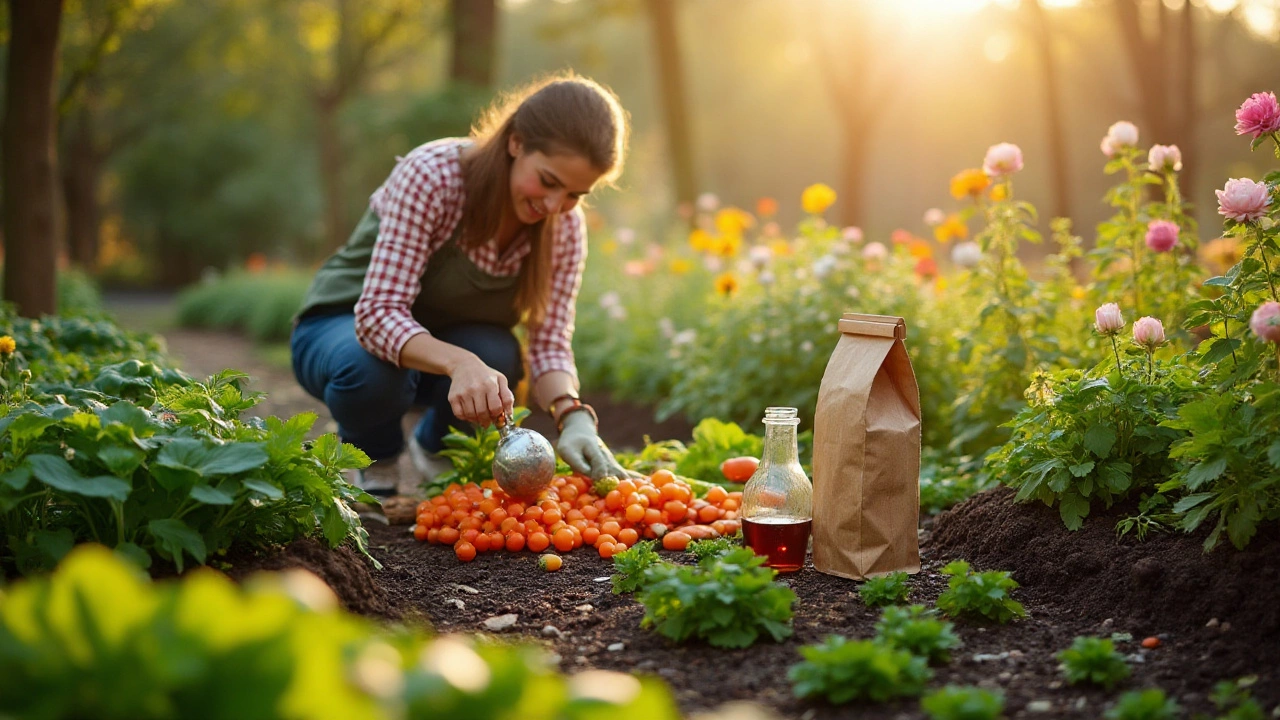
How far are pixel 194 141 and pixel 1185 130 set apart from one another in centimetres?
1879

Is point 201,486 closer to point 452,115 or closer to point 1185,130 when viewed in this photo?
point 452,115

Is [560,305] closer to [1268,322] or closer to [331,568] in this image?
[331,568]

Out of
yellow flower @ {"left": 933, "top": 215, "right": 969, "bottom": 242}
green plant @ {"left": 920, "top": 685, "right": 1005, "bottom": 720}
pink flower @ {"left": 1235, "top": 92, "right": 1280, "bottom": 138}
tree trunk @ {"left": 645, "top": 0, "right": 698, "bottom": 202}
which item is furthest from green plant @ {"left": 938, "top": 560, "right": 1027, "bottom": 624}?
tree trunk @ {"left": 645, "top": 0, "right": 698, "bottom": 202}

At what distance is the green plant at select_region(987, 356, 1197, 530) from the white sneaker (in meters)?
2.08

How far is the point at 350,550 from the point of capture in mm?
2533

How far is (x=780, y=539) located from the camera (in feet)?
8.64

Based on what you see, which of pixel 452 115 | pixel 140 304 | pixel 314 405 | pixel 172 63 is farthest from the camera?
pixel 172 63

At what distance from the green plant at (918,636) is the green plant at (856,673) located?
0.31ft

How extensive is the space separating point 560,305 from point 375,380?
0.75 m

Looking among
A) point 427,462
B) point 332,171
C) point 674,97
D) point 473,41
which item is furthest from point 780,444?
point 332,171

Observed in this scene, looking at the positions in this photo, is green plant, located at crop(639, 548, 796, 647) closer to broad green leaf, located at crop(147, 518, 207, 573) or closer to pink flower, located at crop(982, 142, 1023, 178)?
broad green leaf, located at crop(147, 518, 207, 573)

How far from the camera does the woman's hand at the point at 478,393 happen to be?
295cm

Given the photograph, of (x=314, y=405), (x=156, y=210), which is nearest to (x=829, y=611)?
(x=314, y=405)

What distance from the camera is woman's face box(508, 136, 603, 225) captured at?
10.4 ft
